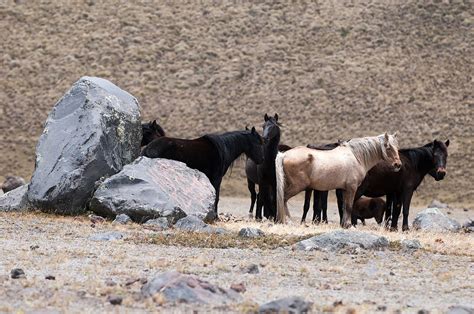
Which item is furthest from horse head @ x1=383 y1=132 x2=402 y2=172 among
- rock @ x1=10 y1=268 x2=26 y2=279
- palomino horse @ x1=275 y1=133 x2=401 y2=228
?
rock @ x1=10 y1=268 x2=26 y2=279

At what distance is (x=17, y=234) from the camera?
1506cm

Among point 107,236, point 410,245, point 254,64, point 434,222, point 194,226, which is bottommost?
point 434,222

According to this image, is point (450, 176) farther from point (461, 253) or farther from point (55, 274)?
point (55, 274)

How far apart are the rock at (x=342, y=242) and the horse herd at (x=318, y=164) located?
13.3ft

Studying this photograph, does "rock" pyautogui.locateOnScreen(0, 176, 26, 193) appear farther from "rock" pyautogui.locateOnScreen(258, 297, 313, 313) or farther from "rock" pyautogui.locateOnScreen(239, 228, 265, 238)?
"rock" pyautogui.locateOnScreen(258, 297, 313, 313)

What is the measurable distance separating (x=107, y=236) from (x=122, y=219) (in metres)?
→ 2.74

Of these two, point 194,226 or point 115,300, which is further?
point 194,226

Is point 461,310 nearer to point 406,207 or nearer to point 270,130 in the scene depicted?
point 406,207

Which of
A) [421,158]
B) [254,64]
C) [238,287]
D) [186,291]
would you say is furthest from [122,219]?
[254,64]

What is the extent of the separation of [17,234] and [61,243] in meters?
1.47

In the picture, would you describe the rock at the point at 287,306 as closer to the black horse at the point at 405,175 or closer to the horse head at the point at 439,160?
the black horse at the point at 405,175

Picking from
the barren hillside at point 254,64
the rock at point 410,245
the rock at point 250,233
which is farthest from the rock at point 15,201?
the barren hillside at point 254,64

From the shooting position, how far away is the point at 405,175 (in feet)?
65.0

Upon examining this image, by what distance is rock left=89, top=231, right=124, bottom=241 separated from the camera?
570 inches
